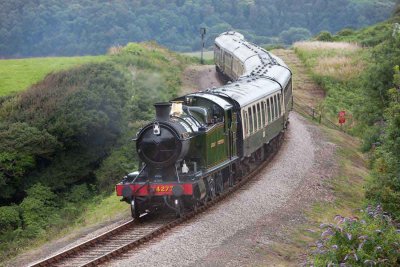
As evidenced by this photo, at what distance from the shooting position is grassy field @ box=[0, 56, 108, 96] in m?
38.1

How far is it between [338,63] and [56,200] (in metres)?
32.3

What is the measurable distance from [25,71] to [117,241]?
29.7 meters

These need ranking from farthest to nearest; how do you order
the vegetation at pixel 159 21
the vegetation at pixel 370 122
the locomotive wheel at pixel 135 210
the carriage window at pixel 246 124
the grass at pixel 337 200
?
the vegetation at pixel 159 21, the carriage window at pixel 246 124, the locomotive wheel at pixel 135 210, the grass at pixel 337 200, the vegetation at pixel 370 122

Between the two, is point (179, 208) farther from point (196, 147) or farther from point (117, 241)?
point (117, 241)

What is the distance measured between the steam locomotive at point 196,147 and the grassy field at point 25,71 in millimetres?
16860

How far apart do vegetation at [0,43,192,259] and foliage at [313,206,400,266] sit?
39.7 feet

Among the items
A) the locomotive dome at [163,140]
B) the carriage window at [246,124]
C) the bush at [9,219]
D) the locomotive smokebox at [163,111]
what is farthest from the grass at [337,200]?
the bush at [9,219]

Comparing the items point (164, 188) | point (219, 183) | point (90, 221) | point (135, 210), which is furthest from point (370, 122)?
point (135, 210)

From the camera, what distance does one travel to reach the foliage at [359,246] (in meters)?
11.9

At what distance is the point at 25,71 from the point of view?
43281mm

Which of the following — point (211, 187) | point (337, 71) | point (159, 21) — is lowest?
point (159, 21)

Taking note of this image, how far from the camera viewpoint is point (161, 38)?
8450 centimetres

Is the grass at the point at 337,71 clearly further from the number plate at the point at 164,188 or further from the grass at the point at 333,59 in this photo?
the number plate at the point at 164,188

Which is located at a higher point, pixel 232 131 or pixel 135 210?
pixel 232 131
